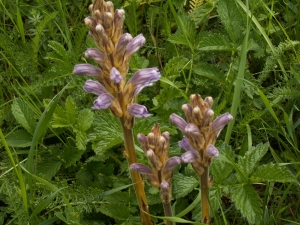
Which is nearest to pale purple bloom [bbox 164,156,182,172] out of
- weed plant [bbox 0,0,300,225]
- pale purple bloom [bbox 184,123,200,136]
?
pale purple bloom [bbox 184,123,200,136]

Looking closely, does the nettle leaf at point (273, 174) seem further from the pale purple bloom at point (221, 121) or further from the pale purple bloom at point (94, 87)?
the pale purple bloom at point (94, 87)

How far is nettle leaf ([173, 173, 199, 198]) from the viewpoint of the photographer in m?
2.57

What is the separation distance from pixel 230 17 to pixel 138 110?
1.49 m

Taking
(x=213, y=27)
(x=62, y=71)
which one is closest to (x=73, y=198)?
(x=62, y=71)

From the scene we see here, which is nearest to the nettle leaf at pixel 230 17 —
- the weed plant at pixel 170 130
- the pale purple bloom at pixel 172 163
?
the weed plant at pixel 170 130

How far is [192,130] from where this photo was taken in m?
1.90

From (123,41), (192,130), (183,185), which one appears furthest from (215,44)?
(192,130)

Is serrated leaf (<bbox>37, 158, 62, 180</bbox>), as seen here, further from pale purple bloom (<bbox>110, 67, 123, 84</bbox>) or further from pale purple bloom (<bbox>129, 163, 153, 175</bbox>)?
pale purple bloom (<bbox>110, 67, 123, 84</bbox>)

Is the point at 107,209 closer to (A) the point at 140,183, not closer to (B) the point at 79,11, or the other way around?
(A) the point at 140,183

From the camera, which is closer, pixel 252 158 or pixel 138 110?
pixel 138 110

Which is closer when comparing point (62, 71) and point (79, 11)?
point (62, 71)

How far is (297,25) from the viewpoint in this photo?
3615mm

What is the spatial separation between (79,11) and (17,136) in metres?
→ 1.64

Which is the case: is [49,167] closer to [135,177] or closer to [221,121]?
[135,177]
